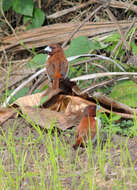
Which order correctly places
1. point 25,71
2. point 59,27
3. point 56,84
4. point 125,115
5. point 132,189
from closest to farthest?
1. point 132,189
2. point 125,115
3. point 56,84
4. point 25,71
5. point 59,27

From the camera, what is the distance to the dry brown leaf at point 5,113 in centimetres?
594

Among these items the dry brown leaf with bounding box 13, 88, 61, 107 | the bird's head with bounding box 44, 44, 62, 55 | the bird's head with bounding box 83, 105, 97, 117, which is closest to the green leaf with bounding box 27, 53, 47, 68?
the bird's head with bounding box 44, 44, 62, 55

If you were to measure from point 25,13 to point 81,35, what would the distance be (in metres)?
1.38

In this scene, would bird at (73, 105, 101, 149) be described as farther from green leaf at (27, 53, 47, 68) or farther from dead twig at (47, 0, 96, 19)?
dead twig at (47, 0, 96, 19)

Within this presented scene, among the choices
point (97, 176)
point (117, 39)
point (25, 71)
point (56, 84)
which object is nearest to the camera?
point (97, 176)

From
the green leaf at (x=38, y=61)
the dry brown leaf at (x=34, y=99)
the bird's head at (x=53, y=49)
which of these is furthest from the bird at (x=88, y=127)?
the green leaf at (x=38, y=61)

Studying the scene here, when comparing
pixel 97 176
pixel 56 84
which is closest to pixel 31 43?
pixel 56 84

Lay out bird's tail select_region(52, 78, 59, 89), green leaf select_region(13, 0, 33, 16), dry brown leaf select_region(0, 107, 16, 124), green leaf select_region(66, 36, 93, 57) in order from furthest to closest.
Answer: green leaf select_region(13, 0, 33, 16) → green leaf select_region(66, 36, 93, 57) → bird's tail select_region(52, 78, 59, 89) → dry brown leaf select_region(0, 107, 16, 124)

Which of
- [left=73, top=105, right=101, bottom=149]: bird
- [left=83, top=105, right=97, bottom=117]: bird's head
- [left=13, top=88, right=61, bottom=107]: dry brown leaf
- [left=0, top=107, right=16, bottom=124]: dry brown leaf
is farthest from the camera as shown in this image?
[left=13, top=88, right=61, bottom=107]: dry brown leaf

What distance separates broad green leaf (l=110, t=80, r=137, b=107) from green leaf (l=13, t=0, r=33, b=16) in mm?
3161

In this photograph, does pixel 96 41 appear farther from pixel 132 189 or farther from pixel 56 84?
pixel 132 189

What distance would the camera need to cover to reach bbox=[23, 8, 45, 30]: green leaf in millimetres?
9469

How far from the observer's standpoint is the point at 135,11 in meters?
8.72

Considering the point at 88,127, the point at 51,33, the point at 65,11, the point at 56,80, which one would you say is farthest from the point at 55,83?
the point at 65,11
